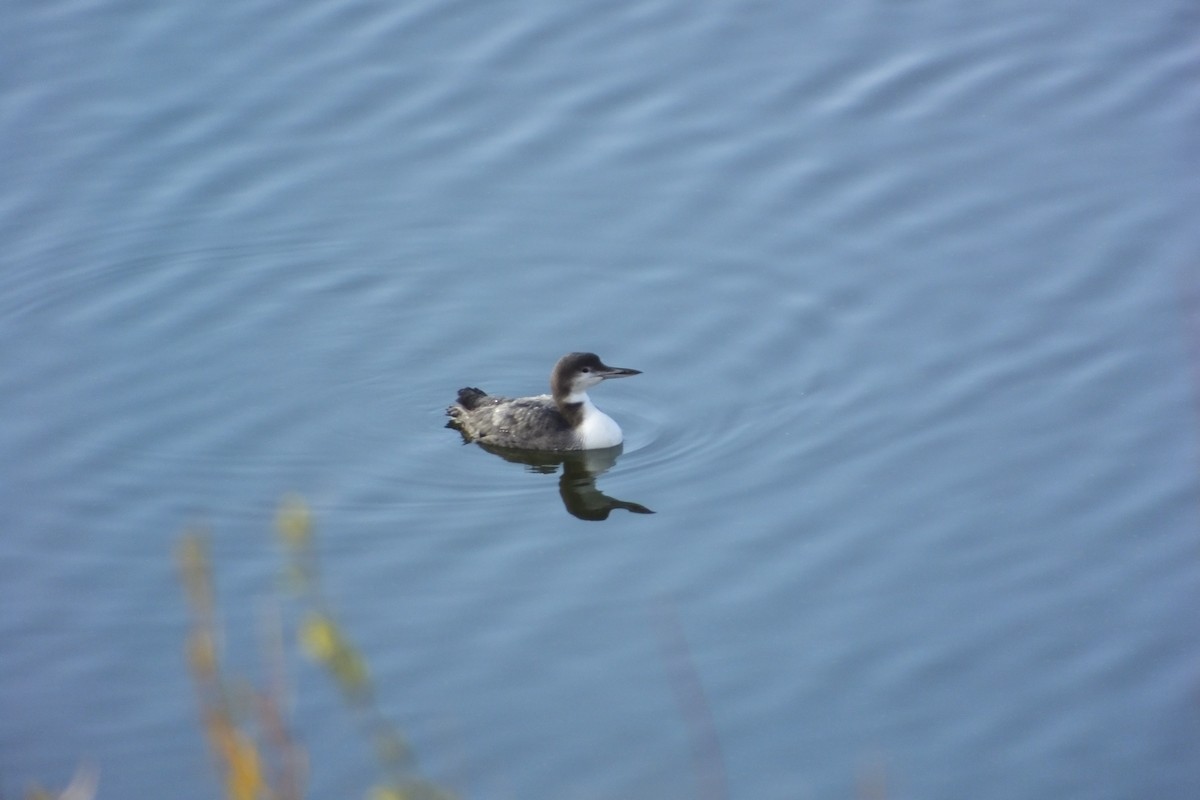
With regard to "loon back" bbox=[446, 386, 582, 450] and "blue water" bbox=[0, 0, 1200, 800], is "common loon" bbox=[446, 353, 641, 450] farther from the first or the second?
"blue water" bbox=[0, 0, 1200, 800]

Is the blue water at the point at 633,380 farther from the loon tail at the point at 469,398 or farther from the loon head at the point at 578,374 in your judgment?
the loon head at the point at 578,374

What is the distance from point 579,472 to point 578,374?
0.61 metres

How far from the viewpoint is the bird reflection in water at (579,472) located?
36.6 feet

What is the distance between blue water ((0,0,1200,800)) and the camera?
8.80m

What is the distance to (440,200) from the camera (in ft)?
45.3

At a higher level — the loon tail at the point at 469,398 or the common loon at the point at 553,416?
the loon tail at the point at 469,398

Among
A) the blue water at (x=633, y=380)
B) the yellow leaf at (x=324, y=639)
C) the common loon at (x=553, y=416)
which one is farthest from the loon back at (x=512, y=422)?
the yellow leaf at (x=324, y=639)

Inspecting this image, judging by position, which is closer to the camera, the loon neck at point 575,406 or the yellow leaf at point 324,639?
the yellow leaf at point 324,639

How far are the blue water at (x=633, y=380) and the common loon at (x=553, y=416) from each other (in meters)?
0.20

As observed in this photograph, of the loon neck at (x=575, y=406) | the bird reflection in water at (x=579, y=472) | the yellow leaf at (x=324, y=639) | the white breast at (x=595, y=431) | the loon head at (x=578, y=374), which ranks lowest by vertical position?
the bird reflection in water at (x=579, y=472)

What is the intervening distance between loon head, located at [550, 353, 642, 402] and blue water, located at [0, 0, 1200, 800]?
1.55ft

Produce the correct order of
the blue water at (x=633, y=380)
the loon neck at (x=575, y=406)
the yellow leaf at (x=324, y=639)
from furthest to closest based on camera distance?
the loon neck at (x=575, y=406)
the blue water at (x=633, y=380)
the yellow leaf at (x=324, y=639)

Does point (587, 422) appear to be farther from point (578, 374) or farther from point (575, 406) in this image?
point (578, 374)

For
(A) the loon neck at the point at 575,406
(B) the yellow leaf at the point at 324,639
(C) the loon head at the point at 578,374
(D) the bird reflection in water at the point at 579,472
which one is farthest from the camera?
(A) the loon neck at the point at 575,406
